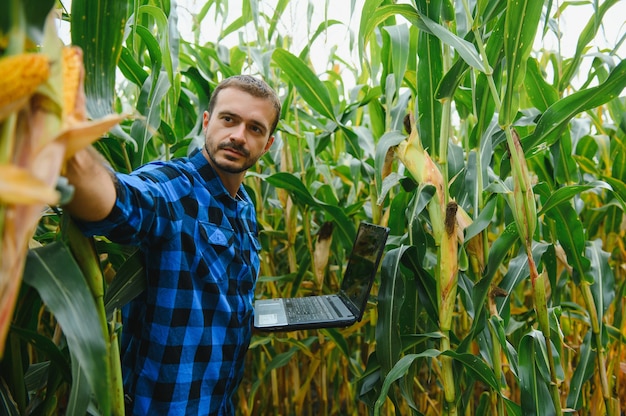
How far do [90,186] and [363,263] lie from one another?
58cm

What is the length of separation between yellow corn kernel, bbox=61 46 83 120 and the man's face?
17.4 inches

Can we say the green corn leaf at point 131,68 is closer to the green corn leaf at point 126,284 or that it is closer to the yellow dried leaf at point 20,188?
the green corn leaf at point 126,284

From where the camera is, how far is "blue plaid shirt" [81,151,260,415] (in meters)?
0.59

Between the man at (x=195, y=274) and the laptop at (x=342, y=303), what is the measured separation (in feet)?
0.23

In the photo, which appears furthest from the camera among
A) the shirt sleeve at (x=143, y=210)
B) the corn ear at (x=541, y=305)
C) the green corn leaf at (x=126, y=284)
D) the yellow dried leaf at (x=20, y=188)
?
the corn ear at (x=541, y=305)

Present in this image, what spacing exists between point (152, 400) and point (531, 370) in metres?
0.62

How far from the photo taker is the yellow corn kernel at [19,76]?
198 mm

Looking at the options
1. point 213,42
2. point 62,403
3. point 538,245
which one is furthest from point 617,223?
point 62,403

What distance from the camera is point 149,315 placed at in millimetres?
608

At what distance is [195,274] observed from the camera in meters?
0.62

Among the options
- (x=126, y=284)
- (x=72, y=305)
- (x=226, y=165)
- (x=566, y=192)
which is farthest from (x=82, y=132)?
(x=566, y=192)

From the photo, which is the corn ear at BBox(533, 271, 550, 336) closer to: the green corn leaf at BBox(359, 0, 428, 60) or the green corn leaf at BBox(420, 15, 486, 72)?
the green corn leaf at BBox(420, 15, 486, 72)

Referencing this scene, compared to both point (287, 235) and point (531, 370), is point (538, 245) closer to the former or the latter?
point (531, 370)

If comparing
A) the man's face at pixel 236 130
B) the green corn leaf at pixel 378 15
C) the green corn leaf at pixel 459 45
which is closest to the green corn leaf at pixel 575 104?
the green corn leaf at pixel 459 45
